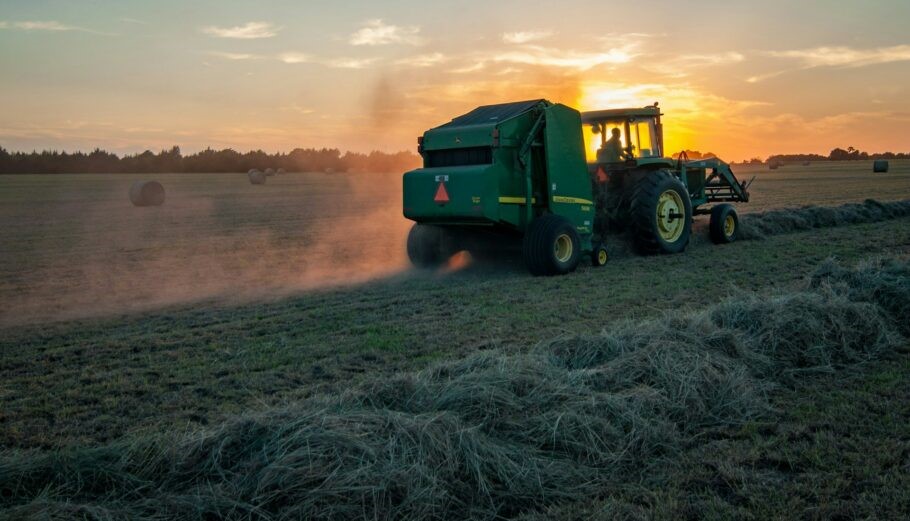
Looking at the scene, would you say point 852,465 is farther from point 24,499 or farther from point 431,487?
point 24,499

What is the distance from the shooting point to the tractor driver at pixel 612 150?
13.0 m

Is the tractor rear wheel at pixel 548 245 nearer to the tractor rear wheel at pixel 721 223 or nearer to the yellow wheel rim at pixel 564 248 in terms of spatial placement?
the yellow wheel rim at pixel 564 248

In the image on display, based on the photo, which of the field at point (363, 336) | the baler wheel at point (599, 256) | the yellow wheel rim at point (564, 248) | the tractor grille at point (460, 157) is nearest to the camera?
the field at point (363, 336)

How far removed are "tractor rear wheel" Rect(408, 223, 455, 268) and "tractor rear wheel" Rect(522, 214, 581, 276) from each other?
5.40 feet

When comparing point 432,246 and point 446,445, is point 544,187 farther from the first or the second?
point 446,445

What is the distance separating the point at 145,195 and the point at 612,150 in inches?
853

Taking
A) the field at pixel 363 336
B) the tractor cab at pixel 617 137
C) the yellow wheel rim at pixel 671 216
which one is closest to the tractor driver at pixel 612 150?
the tractor cab at pixel 617 137

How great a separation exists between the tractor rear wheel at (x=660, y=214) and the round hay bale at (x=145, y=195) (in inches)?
859

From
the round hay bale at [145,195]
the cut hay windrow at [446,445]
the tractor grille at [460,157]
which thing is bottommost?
the cut hay windrow at [446,445]

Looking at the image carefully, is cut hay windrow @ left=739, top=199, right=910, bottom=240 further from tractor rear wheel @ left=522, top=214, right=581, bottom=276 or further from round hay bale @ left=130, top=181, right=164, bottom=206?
round hay bale @ left=130, top=181, right=164, bottom=206

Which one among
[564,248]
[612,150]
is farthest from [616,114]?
[564,248]

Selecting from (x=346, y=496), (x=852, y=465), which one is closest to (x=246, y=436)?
(x=346, y=496)

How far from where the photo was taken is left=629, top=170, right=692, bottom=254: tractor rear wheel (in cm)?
1277

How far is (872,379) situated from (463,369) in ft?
9.85
